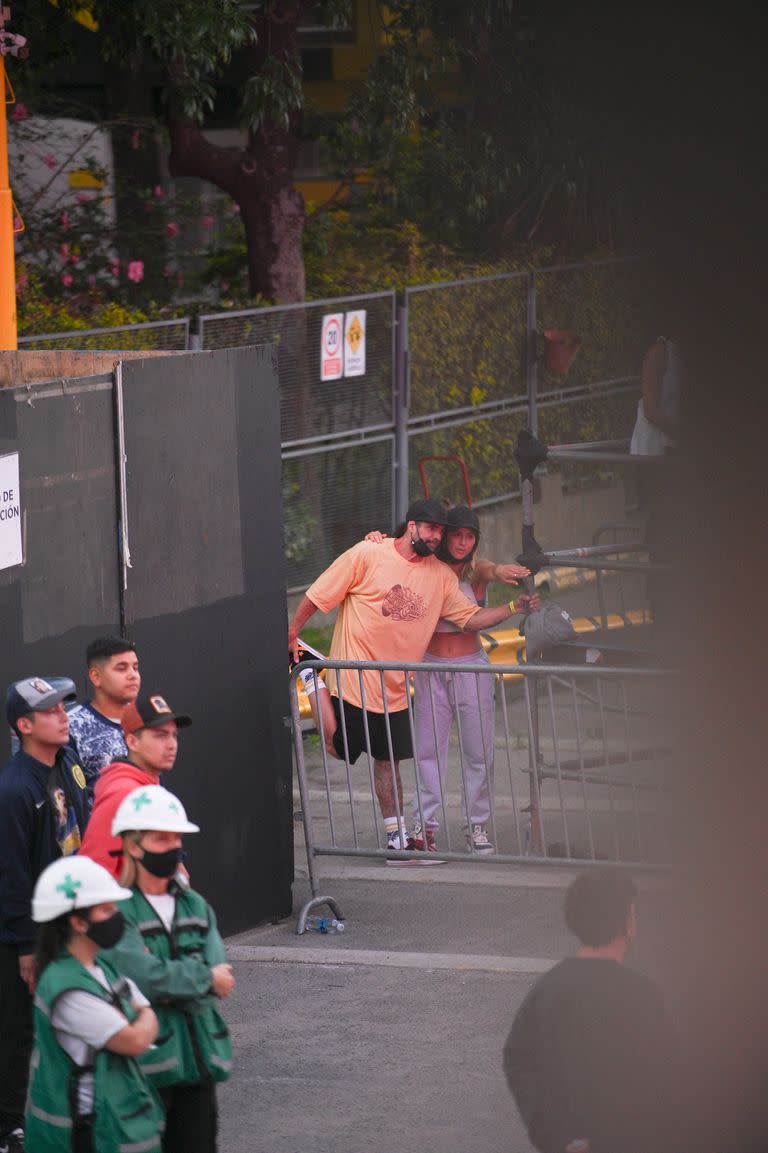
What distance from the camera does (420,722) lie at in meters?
8.84

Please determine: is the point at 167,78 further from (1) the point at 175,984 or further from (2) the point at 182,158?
(1) the point at 175,984

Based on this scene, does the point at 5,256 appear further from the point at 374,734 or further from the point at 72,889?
the point at 72,889

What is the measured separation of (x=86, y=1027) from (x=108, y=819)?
36.9 inches

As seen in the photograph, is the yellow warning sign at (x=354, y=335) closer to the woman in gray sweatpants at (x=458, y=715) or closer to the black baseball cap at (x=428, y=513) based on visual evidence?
the woman in gray sweatpants at (x=458, y=715)

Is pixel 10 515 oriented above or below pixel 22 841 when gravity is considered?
above

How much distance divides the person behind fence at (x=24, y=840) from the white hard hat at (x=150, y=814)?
97cm

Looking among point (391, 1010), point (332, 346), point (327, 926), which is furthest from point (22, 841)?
point (332, 346)

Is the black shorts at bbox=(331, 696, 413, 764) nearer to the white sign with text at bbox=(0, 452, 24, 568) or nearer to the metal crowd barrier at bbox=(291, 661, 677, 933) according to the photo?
the metal crowd barrier at bbox=(291, 661, 677, 933)

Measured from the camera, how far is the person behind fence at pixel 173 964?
13.3 ft

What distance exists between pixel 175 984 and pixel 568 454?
498cm

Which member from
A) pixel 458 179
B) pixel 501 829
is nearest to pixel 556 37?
pixel 501 829

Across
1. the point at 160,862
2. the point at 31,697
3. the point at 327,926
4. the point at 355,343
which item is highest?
the point at 355,343

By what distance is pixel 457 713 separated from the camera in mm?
8352

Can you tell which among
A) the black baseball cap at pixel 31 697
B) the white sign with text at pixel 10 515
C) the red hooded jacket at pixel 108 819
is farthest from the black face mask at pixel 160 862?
the white sign with text at pixel 10 515
